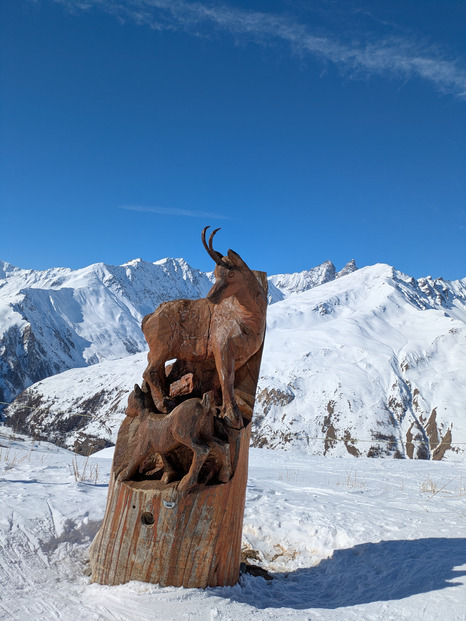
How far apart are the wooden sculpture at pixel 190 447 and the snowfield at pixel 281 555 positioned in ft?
0.80

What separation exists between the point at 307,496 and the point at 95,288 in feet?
557

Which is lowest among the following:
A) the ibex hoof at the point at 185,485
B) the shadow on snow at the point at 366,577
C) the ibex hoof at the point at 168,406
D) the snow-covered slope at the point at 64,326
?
the shadow on snow at the point at 366,577

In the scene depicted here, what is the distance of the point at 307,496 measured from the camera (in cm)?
690

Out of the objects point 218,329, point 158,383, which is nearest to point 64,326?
point 158,383

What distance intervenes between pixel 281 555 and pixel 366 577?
122 centimetres

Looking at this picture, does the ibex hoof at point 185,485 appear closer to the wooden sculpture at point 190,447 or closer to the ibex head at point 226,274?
the wooden sculpture at point 190,447

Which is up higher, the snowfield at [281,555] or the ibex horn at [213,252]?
the ibex horn at [213,252]

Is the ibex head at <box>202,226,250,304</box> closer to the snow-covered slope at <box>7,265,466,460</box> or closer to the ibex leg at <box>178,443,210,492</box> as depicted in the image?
the ibex leg at <box>178,443,210,492</box>

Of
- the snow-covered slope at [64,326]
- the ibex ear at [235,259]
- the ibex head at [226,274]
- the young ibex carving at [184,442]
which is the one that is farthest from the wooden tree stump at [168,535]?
the snow-covered slope at [64,326]

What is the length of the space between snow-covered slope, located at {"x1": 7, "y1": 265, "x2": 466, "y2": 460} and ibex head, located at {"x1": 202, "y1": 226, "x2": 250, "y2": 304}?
23.9 metres

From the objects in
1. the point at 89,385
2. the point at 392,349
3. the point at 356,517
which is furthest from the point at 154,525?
the point at 89,385

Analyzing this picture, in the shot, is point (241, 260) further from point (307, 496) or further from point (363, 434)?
point (363, 434)

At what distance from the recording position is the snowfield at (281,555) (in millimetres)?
3592

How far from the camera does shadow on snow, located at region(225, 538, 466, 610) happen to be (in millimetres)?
3998
